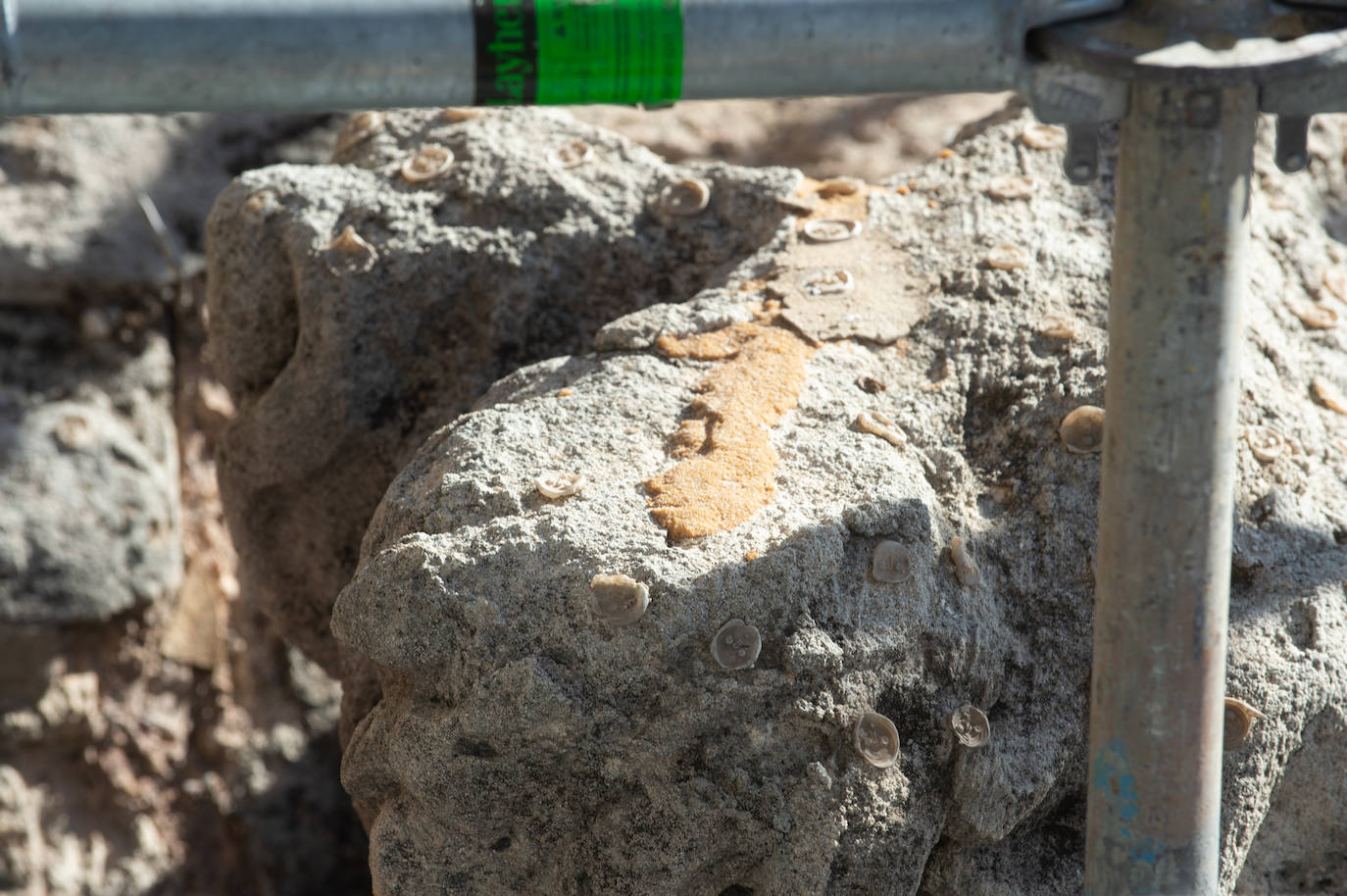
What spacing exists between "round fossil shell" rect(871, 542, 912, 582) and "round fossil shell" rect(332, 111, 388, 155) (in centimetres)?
102

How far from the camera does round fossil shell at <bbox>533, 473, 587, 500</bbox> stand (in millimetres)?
1306

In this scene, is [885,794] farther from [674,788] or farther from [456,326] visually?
[456,326]

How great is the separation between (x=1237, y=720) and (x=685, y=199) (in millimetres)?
897

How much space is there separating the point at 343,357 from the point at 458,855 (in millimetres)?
702

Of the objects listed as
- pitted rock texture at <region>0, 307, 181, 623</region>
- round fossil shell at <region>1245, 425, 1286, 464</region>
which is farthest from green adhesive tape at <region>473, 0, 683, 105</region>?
pitted rock texture at <region>0, 307, 181, 623</region>

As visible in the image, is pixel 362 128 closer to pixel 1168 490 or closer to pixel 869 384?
pixel 869 384

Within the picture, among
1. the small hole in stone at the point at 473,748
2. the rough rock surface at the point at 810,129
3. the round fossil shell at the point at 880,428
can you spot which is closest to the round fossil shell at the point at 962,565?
the round fossil shell at the point at 880,428

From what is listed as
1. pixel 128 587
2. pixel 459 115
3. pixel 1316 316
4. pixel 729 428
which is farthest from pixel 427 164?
pixel 128 587

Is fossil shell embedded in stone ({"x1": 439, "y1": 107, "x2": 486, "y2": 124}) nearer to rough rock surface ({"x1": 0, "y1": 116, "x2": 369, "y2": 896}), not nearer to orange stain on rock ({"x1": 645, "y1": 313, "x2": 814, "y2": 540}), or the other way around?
orange stain on rock ({"x1": 645, "y1": 313, "x2": 814, "y2": 540})

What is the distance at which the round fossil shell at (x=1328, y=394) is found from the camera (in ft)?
5.33

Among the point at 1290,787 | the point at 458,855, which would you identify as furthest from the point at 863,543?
the point at 1290,787

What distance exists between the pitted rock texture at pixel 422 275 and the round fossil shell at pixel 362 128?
74mm

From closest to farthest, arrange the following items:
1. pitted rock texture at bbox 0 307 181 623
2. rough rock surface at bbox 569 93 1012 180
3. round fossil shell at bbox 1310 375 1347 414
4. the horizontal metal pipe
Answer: the horizontal metal pipe < round fossil shell at bbox 1310 375 1347 414 < pitted rock texture at bbox 0 307 181 623 < rough rock surface at bbox 569 93 1012 180

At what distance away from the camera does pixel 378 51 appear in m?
1.00
